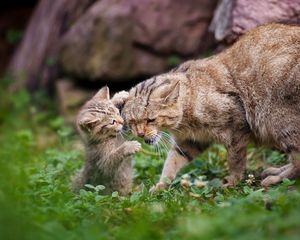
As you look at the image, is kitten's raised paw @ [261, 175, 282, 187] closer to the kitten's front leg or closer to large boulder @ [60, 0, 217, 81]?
the kitten's front leg

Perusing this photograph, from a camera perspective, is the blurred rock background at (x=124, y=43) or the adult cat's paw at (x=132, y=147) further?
the blurred rock background at (x=124, y=43)

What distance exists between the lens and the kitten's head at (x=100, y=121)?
706 cm

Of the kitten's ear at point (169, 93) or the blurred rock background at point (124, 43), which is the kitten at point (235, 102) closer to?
→ the kitten's ear at point (169, 93)

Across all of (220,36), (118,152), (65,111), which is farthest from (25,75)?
(118,152)

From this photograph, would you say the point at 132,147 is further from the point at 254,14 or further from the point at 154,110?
the point at 254,14

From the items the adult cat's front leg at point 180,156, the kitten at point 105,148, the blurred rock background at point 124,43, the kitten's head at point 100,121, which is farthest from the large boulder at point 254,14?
the kitten's head at point 100,121

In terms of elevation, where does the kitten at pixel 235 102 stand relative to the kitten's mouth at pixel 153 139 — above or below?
above

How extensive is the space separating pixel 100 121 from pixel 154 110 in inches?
24.5

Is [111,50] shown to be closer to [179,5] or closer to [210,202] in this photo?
[179,5]

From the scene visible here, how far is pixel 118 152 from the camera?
696 cm

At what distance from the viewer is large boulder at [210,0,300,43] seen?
8438mm

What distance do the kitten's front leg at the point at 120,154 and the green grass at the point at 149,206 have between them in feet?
1.95

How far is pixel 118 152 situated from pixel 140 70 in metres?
4.86

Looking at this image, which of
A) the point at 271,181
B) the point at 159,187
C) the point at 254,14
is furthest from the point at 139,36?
the point at 271,181
